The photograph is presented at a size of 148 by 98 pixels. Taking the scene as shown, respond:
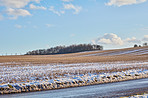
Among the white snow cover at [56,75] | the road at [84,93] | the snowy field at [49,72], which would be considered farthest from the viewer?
the snowy field at [49,72]

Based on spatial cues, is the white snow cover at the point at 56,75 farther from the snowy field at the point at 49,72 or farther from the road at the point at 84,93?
the road at the point at 84,93

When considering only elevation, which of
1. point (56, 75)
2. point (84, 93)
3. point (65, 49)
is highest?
point (65, 49)

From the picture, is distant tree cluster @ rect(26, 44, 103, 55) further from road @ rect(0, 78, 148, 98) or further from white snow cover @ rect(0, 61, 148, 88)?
road @ rect(0, 78, 148, 98)

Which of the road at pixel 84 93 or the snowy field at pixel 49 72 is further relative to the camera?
the snowy field at pixel 49 72

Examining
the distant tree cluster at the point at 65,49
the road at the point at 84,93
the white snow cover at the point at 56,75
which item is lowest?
the road at the point at 84,93

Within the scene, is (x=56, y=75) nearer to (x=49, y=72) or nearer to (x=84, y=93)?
(x=49, y=72)

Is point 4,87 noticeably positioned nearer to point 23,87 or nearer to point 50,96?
point 23,87

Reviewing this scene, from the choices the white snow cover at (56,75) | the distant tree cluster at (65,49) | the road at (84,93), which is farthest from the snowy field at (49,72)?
the distant tree cluster at (65,49)

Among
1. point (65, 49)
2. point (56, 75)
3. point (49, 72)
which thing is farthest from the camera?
point (65, 49)

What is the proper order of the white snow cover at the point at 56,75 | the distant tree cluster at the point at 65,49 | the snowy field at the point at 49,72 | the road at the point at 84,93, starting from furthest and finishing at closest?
the distant tree cluster at the point at 65,49, the snowy field at the point at 49,72, the white snow cover at the point at 56,75, the road at the point at 84,93

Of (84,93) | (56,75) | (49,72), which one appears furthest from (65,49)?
(84,93)

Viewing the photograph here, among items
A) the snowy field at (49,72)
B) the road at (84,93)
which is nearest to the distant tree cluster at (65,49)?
the snowy field at (49,72)

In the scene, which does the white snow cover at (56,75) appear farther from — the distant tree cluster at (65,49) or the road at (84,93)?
the distant tree cluster at (65,49)

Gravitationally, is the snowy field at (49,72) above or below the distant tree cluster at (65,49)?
below
